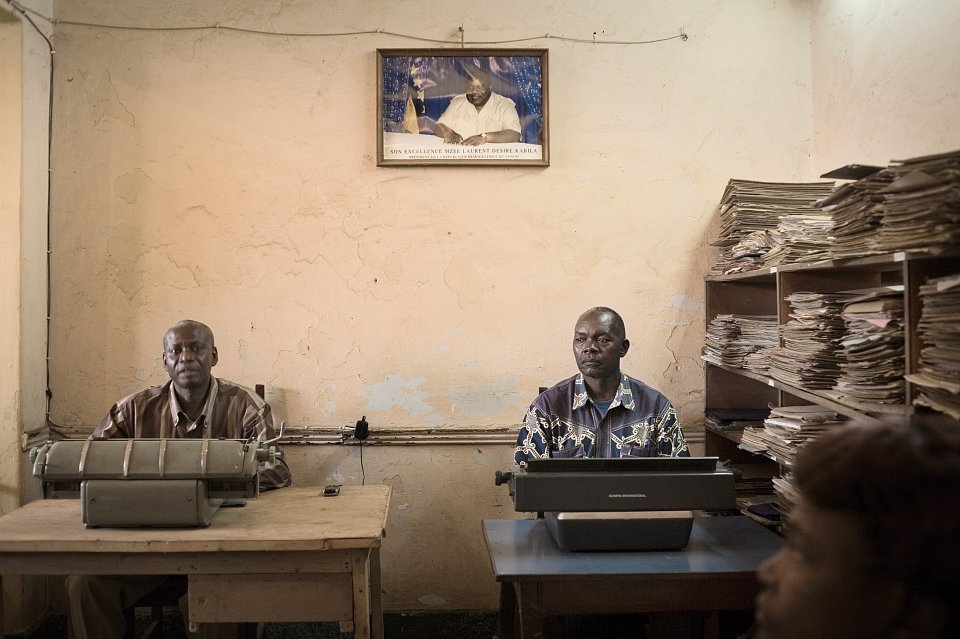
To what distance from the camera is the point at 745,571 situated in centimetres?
206

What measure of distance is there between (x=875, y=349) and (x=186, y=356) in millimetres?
2558

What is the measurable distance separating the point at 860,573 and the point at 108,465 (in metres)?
2.24

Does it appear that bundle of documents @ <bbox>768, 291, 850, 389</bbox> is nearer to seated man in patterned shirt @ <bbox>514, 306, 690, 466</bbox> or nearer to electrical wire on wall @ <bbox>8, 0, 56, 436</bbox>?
seated man in patterned shirt @ <bbox>514, 306, 690, 466</bbox>

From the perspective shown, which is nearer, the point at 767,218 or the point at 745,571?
the point at 745,571

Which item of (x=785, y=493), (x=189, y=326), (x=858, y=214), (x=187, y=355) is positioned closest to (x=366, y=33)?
(x=189, y=326)

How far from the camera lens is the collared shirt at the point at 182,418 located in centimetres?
303

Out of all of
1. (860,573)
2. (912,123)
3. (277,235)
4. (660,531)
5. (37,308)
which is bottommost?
(660,531)

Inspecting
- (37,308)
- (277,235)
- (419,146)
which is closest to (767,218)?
(419,146)

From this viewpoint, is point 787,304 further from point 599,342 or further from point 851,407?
point 599,342

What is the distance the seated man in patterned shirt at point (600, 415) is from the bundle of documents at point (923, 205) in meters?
1.27

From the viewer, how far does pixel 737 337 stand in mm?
3244

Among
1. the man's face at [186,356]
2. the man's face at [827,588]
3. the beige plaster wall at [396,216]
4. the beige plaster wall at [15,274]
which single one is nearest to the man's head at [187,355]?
the man's face at [186,356]

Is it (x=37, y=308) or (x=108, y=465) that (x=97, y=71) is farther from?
(x=108, y=465)

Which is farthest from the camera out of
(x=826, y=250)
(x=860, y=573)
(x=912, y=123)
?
(x=912, y=123)
